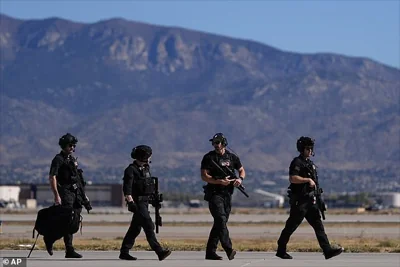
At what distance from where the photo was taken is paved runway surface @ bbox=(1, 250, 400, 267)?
24719mm

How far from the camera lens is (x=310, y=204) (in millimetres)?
25453

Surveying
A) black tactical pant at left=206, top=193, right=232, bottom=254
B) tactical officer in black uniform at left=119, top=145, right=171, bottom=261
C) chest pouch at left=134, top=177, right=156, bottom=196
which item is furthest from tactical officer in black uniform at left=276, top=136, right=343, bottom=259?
chest pouch at left=134, top=177, right=156, bottom=196

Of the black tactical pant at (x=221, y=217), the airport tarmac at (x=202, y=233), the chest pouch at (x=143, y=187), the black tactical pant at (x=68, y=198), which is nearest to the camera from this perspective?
the black tactical pant at (x=221, y=217)

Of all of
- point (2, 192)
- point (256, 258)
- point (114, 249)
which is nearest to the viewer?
point (256, 258)

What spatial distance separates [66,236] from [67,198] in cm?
84

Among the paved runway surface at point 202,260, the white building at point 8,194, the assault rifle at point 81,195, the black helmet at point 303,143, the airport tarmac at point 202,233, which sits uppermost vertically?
the white building at point 8,194

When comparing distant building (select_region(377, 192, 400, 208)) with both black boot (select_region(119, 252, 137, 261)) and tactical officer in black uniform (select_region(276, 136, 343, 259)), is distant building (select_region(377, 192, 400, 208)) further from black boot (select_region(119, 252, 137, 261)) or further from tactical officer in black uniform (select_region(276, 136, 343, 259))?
black boot (select_region(119, 252, 137, 261))

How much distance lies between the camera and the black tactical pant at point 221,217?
82.9 ft

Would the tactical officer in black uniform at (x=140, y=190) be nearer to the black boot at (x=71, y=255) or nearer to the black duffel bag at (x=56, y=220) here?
the black duffel bag at (x=56, y=220)

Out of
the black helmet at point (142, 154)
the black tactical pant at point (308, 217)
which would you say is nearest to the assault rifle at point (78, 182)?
the black helmet at point (142, 154)

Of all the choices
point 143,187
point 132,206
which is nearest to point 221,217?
point 143,187

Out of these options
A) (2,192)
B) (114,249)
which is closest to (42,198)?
(2,192)

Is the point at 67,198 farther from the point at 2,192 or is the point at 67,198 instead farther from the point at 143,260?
the point at 2,192

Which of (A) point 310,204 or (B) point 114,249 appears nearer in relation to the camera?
(A) point 310,204
